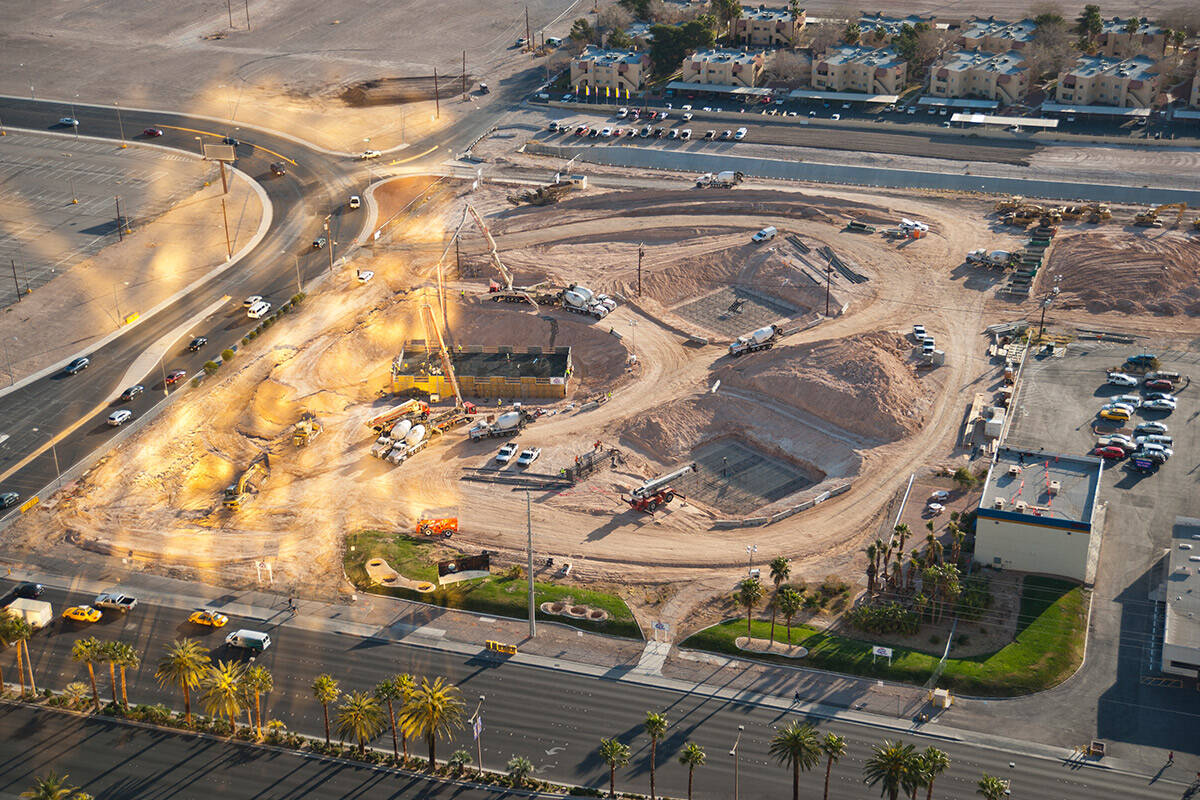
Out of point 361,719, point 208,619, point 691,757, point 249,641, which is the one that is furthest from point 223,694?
point 691,757

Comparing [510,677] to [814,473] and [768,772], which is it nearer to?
[768,772]

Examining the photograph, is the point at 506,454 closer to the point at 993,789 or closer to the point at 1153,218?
Result: the point at 993,789

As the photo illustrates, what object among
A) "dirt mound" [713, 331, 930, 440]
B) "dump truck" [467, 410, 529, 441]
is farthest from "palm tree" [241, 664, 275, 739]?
"dirt mound" [713, 331, 930, 440]

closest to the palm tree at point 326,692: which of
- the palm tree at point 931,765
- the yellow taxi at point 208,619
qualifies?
the yellow taxi at point 208,619

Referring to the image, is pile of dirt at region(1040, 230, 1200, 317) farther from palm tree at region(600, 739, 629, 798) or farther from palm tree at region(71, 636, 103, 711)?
palm tree at region(71, 636, 103, 711)

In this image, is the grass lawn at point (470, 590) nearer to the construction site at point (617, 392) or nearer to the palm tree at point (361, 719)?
the construction site at point (617, 392)

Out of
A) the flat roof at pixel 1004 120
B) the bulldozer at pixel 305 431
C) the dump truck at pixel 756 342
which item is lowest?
the bulldozer at pixel 305 431
